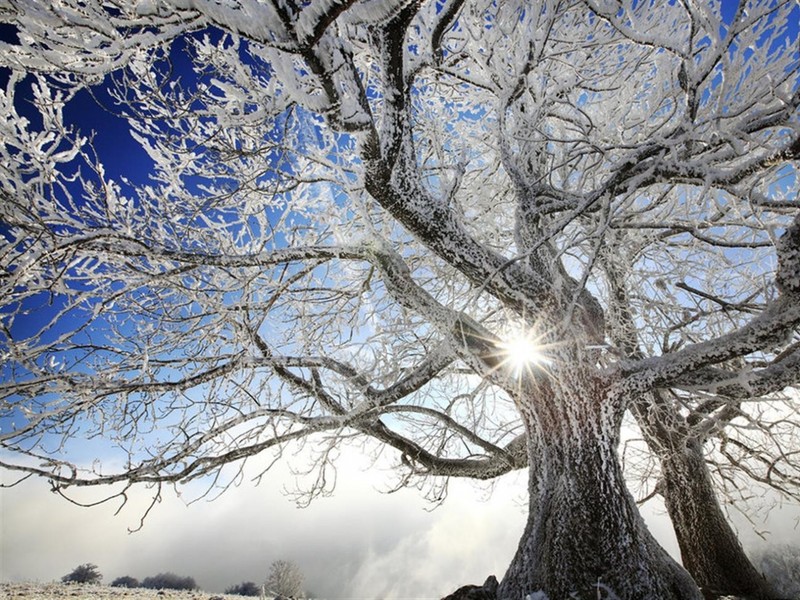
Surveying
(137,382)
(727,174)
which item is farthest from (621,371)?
(137,382)

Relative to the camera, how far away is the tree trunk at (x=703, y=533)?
194 inches

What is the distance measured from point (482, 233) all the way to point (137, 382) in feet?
13.8

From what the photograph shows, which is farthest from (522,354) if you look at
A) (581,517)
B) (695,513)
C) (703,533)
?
(703,533)

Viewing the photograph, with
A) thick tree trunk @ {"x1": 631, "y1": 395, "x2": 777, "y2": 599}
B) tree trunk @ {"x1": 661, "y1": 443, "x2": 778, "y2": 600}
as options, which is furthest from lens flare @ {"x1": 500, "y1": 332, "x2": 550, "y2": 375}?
tree trunk @ {"x1": 661, "y1": 443, "x2": 778, "y2": 600}

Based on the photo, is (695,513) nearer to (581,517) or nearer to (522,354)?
(581,517)

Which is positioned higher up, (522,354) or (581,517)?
(522,354)

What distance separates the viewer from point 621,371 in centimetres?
356

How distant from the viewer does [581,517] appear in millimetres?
3232

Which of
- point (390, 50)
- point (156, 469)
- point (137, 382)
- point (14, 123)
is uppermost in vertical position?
point (14, 123)

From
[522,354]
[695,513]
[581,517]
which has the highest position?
[522,354]

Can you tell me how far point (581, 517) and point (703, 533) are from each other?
11.1ft

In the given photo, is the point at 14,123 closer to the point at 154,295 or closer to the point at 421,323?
the point at 154,295

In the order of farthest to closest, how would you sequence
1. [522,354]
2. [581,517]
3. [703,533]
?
1. [703,533]
2. [522,354]
3. [581,517]

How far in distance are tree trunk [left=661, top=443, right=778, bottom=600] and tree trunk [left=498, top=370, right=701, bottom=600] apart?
263cm
